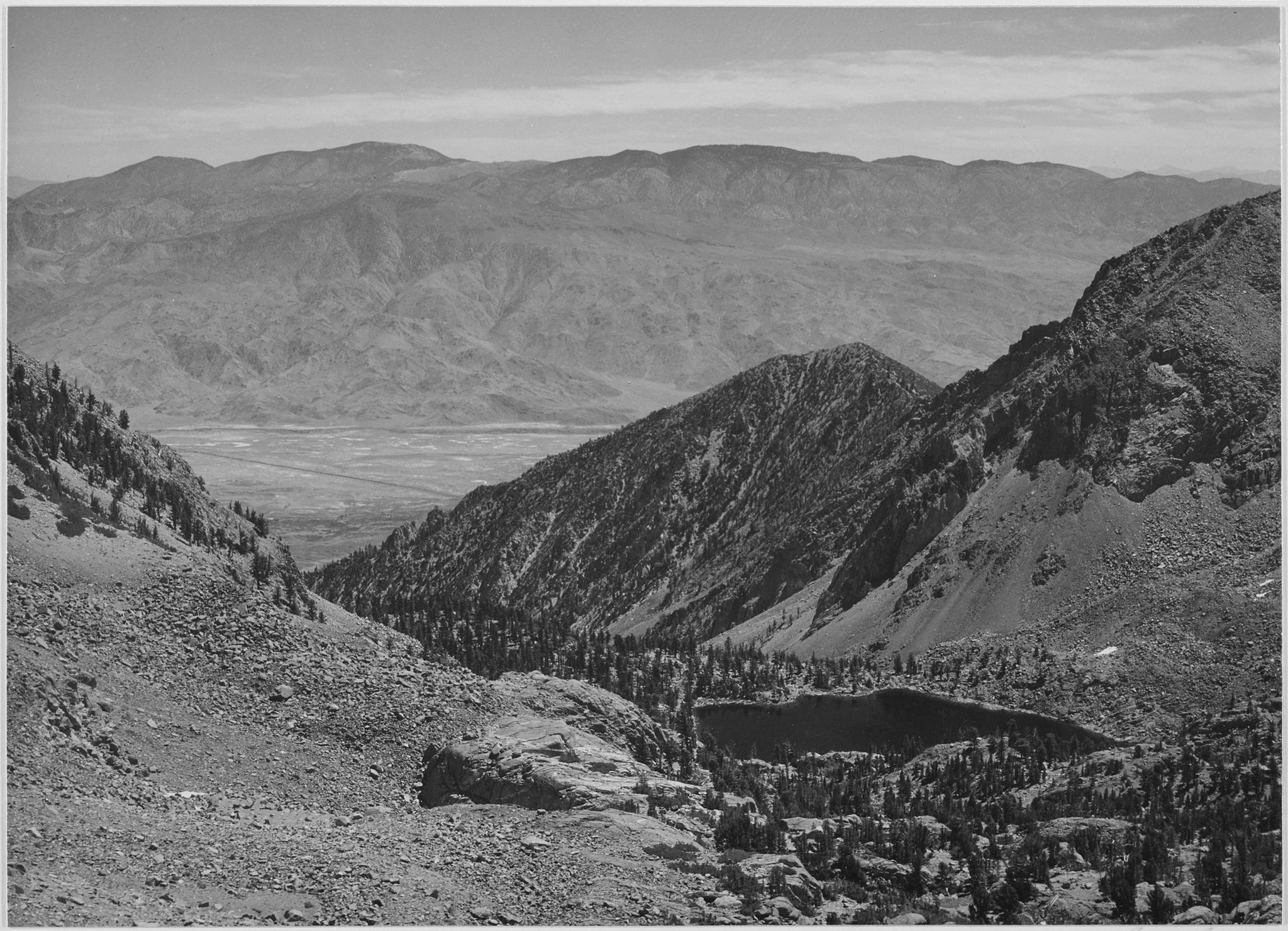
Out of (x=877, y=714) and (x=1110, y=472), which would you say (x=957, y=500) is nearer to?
(x=1110, y=472)

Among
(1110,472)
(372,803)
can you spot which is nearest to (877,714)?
(1110,472)

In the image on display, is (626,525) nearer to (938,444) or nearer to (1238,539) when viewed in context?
(938,444)

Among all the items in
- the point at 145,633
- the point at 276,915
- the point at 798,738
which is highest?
the point at 145,633

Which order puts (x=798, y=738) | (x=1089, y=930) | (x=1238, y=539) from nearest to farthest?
(x=1089, y=930)
(x=798, y=738)
(x=1238, y=539)

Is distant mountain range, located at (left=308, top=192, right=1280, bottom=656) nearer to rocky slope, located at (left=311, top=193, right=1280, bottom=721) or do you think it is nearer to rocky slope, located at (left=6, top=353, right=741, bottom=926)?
rocky slope, located at (left=311, top=193, right=1280, bottom=721)

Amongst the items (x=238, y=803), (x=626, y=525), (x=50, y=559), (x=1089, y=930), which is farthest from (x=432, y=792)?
(x=626, y=525)

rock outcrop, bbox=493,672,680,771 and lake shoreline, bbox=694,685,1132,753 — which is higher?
rock outcrop, bbox=493,672,680,771

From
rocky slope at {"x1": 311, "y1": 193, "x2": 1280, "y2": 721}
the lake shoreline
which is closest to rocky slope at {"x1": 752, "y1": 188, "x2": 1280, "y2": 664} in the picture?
rocky slope at {"x1": 311, "y1": 193, "x2": 1280, "y2": 721}
